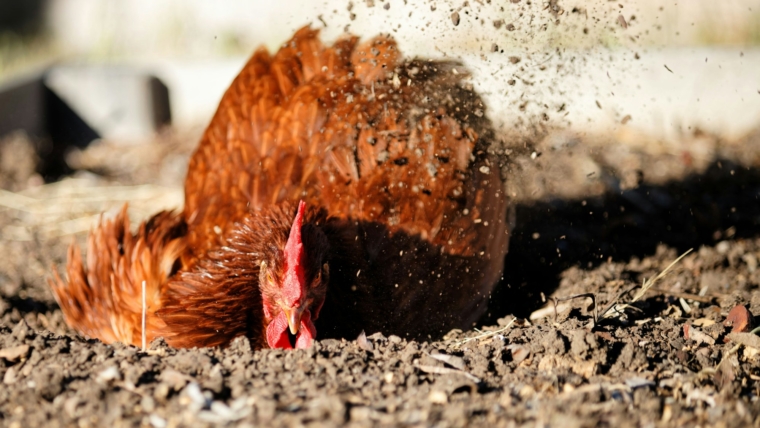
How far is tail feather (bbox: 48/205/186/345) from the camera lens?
2604 mm

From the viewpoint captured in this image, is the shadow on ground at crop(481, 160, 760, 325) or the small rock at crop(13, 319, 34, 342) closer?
the small rock at crop(13, 319, 34, 342)

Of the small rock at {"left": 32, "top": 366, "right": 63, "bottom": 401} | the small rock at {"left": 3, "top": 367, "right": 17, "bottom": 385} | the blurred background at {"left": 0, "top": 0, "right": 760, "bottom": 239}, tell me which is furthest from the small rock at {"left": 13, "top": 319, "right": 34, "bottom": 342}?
the blurred background at {"left": 0, "top": 0, "right": 760, "bottom": 239}

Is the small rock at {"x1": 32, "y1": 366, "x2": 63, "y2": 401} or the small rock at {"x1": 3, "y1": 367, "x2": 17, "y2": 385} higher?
the small rock at {"x1": 32, "y1": 366, "x2": 63, "y2": 401}

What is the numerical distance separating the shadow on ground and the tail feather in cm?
141

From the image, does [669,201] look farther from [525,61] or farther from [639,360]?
[639,360]

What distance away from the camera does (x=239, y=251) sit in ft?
7.86

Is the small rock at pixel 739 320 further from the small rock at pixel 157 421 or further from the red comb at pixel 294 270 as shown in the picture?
the small rock at pixel 157 421

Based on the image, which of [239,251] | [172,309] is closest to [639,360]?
[239,251]

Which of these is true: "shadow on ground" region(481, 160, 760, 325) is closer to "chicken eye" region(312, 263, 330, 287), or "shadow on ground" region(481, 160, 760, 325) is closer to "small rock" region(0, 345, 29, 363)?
"chicken eye" region(312, 263, 330, 287)

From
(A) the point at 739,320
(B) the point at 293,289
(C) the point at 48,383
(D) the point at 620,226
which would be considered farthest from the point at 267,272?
(D) the point at 620,226

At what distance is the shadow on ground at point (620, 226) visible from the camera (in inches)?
130

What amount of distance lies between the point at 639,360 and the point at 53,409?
173cm

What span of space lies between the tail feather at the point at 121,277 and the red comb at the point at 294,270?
0.63m

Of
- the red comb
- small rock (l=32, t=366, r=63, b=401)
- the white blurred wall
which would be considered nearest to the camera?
small rock (l=32, t=366, r=63, b=401)
